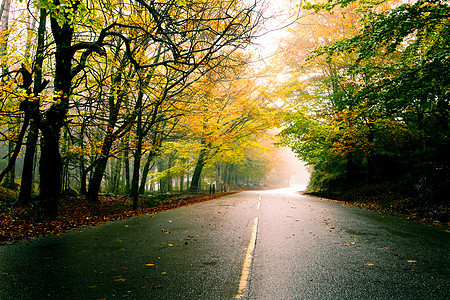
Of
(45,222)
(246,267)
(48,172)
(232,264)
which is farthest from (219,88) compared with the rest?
(246,267)

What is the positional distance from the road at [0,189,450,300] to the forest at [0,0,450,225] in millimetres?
3446

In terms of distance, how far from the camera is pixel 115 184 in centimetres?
2367

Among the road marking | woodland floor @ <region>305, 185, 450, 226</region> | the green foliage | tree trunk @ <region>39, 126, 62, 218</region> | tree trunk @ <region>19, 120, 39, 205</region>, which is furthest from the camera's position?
tree trunk @ <region>19, 120, 39, 205</region>

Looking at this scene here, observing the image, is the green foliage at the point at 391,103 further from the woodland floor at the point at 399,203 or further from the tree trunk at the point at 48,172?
the tree trunk at the point at 48,172

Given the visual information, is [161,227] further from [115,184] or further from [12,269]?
[115,184]

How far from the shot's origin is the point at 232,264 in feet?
12.5

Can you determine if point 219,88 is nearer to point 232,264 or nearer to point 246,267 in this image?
point 232,264

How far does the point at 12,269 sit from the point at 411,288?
5.54 metres

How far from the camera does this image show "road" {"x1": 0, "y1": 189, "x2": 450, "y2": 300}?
9.57 ft

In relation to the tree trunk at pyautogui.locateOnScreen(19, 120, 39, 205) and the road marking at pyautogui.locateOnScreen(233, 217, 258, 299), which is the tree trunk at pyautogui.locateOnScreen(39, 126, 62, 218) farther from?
the road marking at pyautogui.locateOnScreen(233, 217, 258, 299)

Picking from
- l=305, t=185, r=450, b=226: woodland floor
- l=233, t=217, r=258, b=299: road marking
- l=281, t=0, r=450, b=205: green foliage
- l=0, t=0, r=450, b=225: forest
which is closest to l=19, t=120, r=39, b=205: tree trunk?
l=0, t=0, r=450, b=225: forest

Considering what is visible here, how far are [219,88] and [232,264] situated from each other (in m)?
14.5

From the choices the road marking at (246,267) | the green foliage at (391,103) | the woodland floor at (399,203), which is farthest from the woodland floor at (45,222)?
the woodland floor at (399,203)

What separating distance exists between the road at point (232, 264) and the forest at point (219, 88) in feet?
11.3
